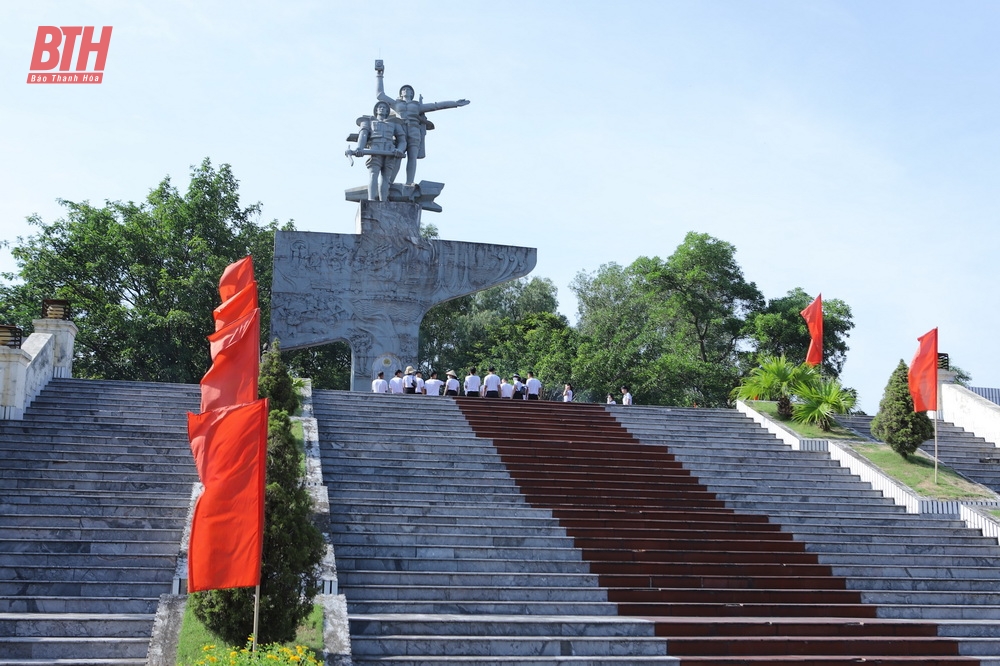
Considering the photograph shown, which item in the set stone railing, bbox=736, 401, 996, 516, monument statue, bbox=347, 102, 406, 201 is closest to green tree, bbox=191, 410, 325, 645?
stone railing, bbox=736, 401, 996, 516

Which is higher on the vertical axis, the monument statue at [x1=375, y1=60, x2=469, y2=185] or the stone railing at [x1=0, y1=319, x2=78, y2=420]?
the monument statue at [x1=375, y1=60, x2=469, y2=185]

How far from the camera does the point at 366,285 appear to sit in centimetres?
2661

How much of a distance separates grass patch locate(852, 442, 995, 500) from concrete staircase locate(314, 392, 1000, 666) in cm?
64

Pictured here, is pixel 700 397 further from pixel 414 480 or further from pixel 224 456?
pixel 224 456

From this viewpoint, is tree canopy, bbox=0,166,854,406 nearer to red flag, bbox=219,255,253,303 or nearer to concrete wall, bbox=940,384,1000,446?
concrete wall, bbox=940,384,1000,446

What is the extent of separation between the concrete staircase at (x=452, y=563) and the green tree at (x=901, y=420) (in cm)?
722

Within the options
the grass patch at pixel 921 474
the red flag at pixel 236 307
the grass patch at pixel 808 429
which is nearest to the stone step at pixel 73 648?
the red flag at pixel 236 307

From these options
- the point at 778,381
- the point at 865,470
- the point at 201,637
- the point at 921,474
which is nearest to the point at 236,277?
the point at 201,637

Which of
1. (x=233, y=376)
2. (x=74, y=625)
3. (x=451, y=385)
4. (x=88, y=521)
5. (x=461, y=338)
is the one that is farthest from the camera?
(x=461, y=338)

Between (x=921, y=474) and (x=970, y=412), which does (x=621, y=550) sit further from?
(x=970, y=412)

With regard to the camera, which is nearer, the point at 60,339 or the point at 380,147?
the point at 60,339

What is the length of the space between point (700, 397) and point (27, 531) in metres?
26.5

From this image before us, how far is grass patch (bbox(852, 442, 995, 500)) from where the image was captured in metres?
17.7

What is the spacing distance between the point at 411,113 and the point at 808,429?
43.2ft
